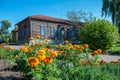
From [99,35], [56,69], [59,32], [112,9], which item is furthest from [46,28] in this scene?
[56,69]

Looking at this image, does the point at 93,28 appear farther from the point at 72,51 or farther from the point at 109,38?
the point at 72,51

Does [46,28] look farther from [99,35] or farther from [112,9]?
[99,35]

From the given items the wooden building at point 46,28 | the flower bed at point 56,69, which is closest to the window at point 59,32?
the wooden building at point 46,28

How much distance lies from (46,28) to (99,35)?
1877cm

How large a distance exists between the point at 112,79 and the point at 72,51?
279 cm

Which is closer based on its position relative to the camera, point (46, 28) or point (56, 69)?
point (56, 69)

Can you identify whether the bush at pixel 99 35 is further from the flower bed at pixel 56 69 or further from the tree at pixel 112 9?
the tree at pixel 112 9

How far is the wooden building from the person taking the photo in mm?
41781

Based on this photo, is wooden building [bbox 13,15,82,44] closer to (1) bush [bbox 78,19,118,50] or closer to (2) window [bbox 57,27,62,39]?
(2) window [bbox 57,27,62,39]

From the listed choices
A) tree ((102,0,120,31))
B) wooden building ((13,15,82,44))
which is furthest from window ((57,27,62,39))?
tree ((102,0,120,31))

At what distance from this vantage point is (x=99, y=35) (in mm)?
25391

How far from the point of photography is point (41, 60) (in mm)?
5691

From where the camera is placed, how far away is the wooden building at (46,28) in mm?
41781

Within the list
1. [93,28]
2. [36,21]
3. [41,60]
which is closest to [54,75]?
[41,60]
